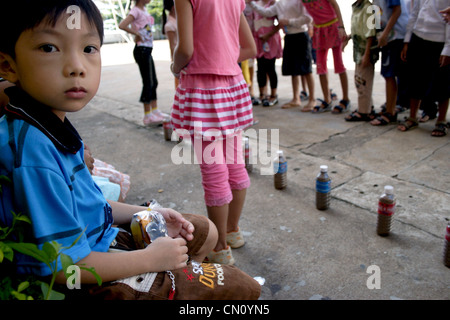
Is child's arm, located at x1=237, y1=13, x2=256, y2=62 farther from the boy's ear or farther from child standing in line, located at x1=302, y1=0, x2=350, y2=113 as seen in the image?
child standing in line, located at x1=302, y1=0, x2=350, y2=113

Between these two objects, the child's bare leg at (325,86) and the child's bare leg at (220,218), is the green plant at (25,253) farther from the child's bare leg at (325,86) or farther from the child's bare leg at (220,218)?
the child's bare leg at (325,86)

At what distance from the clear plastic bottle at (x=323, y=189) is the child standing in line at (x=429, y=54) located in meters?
2.10

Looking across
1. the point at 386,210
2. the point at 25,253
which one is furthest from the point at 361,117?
the point at 25,253

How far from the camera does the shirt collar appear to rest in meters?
1.11

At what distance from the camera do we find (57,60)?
1106 millimetres

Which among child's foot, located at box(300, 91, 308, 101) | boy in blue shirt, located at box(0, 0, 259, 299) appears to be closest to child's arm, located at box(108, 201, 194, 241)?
boy in blue shirt, located at box(0, 0, 259, 299)

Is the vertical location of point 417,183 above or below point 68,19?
below

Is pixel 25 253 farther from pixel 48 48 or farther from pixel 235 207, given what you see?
pixel 235 207

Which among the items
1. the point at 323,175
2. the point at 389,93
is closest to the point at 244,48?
the point at 323,175

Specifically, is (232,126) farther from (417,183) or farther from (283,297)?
(417,183)

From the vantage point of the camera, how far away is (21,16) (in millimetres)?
1068

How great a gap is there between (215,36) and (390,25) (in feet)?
10.4

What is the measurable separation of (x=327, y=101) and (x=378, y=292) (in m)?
4.14

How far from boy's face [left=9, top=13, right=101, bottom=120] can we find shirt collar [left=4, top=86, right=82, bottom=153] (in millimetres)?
21
